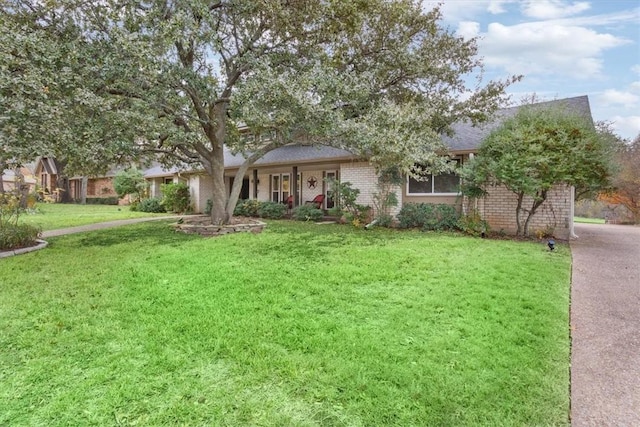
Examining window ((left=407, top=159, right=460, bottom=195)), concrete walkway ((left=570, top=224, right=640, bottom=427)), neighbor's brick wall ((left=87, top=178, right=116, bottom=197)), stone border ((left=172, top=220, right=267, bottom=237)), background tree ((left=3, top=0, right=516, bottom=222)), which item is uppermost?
background tree ((left=3, top=0, right=516, bottom=222))

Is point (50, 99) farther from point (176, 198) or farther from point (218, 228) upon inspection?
point (176, 198)

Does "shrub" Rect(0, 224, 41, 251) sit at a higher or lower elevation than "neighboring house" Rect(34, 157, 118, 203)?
lower

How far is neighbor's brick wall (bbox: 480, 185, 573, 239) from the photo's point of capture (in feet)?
36.0

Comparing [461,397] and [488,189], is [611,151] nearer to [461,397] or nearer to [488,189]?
[488,189]

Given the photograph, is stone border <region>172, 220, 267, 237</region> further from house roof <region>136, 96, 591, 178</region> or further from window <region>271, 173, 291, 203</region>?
window <region>271, 173, 291, 203</region>

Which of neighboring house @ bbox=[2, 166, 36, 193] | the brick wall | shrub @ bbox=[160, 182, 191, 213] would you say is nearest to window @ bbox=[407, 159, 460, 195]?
the brick wall

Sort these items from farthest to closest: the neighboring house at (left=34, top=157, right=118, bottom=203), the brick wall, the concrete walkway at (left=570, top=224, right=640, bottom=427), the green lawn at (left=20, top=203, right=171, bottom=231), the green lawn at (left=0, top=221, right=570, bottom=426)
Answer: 1. the neighboring house at (left=34, top=157, right=118, bottom=203)
2. the brick wall
3. the green lawn at (left=20, top=203, right=171, bottom=231)
4. the concrete walkway at (left=570, top=224, right=640, bottom=427)
5. the green lawn at (left=0, top=221, right=570, bottom=426)

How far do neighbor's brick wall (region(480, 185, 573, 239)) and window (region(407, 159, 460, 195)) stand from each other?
1.18 m

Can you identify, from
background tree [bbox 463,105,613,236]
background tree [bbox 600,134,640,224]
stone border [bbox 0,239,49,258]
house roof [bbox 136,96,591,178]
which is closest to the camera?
stone border [bbox 0,239,49,258]

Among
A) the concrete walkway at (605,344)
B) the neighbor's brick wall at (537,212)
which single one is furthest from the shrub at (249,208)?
the concrete walkway at (605,344)

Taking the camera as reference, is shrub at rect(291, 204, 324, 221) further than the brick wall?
Yes

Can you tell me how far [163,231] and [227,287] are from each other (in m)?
7.54

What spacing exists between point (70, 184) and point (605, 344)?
44771 millimetres

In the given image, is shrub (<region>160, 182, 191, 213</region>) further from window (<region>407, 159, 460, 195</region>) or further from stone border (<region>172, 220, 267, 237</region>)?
window (<region>407, 159, 460, 195</region>)
